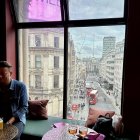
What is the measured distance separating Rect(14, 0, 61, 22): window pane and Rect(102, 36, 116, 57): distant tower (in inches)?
34.8

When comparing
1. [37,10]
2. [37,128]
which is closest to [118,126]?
[37,128]

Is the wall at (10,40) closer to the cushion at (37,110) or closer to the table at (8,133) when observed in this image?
the cushion at (37,110)

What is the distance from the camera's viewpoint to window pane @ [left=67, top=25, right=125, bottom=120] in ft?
9.95

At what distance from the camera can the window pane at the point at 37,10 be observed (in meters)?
3.30

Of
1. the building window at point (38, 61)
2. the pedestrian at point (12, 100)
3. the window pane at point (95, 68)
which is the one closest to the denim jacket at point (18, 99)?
the pedestrian at point (12, 100)

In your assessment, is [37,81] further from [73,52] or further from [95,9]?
[95,9]

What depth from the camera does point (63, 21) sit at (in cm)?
326

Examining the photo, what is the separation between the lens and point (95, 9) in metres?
3.06

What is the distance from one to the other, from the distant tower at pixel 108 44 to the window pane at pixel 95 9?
34 centimetres

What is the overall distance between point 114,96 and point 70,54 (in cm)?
101

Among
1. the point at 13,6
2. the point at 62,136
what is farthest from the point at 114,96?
the point at 13,6

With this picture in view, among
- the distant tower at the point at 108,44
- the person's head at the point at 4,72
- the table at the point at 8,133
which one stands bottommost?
the table at the point at 8,133

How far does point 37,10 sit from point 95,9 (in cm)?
104

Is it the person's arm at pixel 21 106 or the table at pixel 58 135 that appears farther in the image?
the person's arm at pixel 21 106
